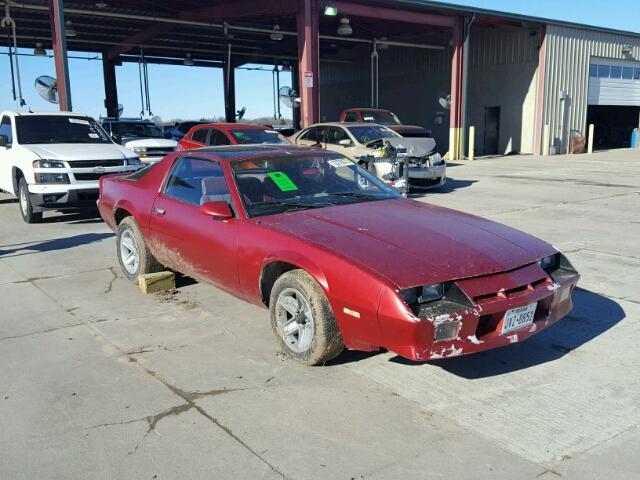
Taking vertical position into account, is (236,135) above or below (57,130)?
below

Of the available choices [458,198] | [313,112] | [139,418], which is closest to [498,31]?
[313,112]

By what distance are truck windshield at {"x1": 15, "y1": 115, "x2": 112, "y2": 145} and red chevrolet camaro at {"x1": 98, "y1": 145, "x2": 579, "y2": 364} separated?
231 inches

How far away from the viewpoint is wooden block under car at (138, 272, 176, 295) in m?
5.78

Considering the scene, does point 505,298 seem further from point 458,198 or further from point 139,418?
point 458,198

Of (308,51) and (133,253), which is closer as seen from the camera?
(133,253)

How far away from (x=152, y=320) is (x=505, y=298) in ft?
9.85

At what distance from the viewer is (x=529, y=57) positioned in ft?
86.2

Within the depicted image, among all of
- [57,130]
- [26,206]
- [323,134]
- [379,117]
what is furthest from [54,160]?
[379,117]

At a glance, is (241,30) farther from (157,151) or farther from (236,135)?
(236,135)

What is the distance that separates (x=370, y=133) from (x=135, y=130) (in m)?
6.68

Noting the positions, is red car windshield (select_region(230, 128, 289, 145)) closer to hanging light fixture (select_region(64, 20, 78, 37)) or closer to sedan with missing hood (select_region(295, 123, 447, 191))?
sedan with missing hood (select_region(295, 123, 447, 191))

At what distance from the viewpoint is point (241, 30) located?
23.9 metres

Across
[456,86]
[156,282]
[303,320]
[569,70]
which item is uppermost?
[569,70]

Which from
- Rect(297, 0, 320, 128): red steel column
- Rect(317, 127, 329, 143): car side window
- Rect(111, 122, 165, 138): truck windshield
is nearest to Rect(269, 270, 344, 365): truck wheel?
Rect(317, 127, 329, 143): car side window
